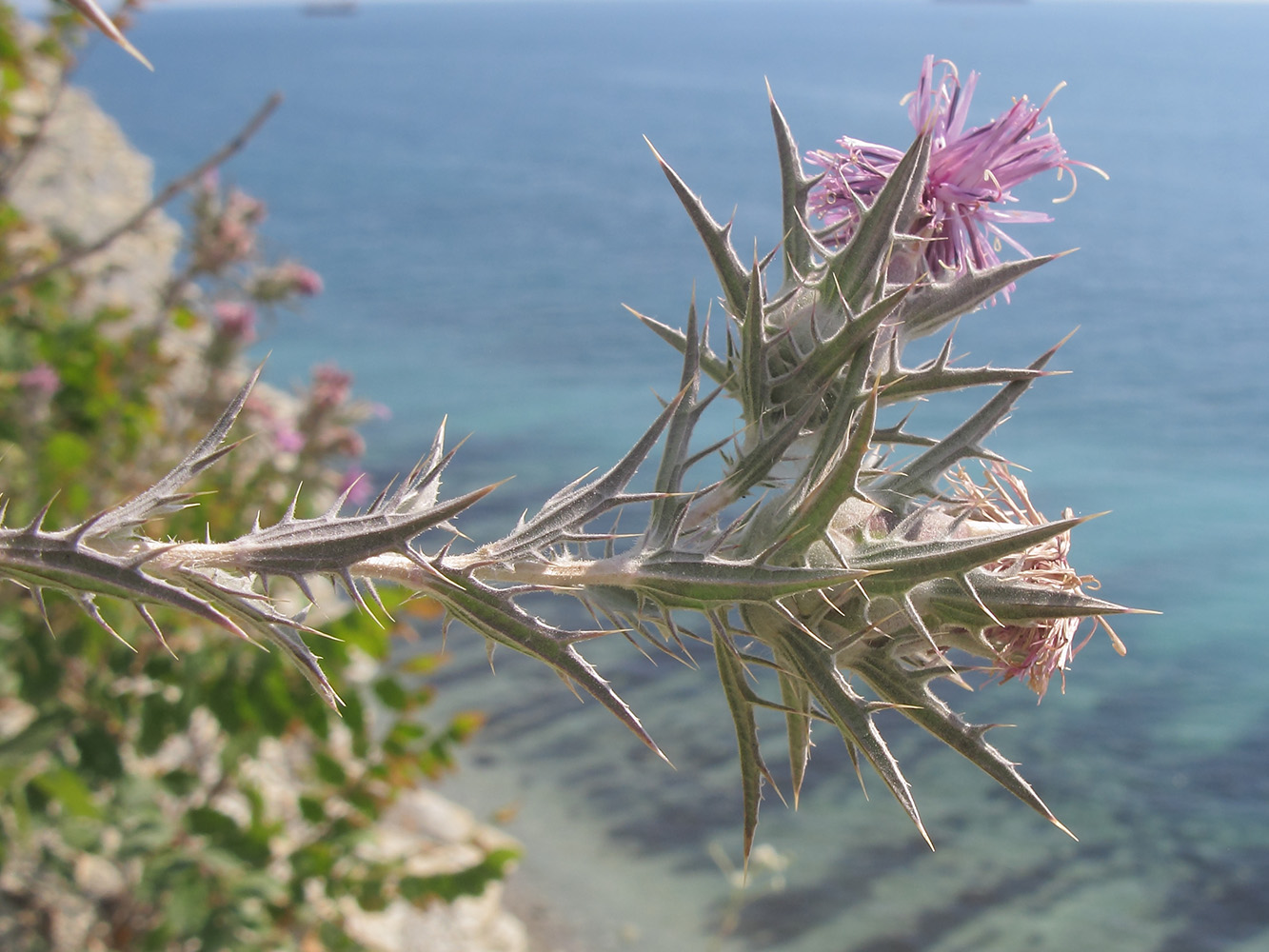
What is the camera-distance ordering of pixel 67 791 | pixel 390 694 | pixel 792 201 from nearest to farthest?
pixel 792 201
pixel 67 791
pixel 390 694

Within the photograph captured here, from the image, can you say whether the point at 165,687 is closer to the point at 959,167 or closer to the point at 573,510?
the point at 573,510

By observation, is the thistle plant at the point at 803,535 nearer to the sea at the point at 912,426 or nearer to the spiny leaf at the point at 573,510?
the spiny leaf at the point at 573,510

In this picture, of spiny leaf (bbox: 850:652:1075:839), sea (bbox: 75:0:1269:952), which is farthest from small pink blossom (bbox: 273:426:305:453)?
spiny leaf (bbox: 850:652:1075:839)

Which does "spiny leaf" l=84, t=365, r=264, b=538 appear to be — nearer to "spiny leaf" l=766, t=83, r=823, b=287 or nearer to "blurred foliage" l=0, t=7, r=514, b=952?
"spiny leaf" l=766, t=83, r=823, b=287

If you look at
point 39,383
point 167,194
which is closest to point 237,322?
point 39,383

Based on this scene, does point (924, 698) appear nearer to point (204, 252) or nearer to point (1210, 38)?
point (204, 252)
